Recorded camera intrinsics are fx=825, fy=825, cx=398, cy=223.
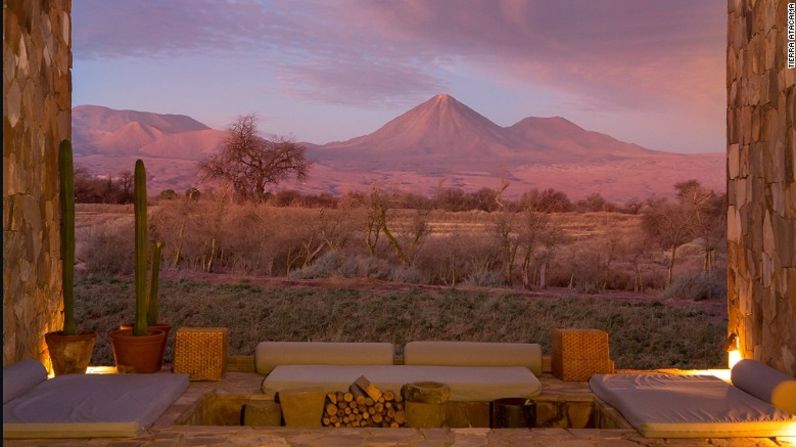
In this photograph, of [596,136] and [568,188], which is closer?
[568,188]

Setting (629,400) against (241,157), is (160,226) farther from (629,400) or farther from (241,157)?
(629,400)

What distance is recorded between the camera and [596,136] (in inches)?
1172

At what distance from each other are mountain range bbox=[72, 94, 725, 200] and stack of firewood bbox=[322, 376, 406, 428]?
18.0 metres

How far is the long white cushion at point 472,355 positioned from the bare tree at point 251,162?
15746 millimetres

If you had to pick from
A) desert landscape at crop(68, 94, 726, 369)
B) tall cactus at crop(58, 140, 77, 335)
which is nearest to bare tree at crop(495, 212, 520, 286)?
desert landscape at crop(68, 94, 726, 369)

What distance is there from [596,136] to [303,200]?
501 inches

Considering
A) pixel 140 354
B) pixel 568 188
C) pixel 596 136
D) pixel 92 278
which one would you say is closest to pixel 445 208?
pixel 568 188

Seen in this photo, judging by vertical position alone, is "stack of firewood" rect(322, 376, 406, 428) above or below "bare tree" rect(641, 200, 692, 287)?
below

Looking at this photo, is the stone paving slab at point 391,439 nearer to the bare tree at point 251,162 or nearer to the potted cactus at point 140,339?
the potted cactus at point 140,339

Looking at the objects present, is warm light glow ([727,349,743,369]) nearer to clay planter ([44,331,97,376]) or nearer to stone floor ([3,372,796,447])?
stone floor ([3,372,796,447])

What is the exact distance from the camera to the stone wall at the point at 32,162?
484 centimetres

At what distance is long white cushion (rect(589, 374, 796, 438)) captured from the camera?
4.00 metres

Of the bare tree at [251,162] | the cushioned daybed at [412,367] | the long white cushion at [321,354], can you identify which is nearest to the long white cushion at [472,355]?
the cushioned daybed at [412,367]

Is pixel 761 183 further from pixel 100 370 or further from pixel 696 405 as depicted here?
pixel 100 370
